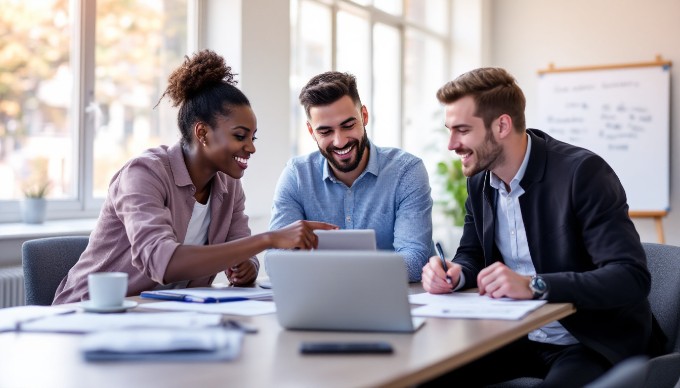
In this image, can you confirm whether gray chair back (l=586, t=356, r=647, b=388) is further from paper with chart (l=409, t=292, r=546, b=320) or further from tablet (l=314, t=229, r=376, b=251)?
tablet (l=314, t=229, r=376, b=251)

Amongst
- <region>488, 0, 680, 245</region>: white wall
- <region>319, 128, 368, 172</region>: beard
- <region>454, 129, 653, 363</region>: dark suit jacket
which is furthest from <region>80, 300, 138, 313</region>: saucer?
<region>488, 0, 680, 245</region>: white wall

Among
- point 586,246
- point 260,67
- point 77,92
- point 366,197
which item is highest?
point 260,67

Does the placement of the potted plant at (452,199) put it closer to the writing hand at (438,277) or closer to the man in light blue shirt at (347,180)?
the man in light blue shirt at (347,180)

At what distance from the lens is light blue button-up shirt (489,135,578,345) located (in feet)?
7.43

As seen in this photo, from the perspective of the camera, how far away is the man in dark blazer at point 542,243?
1960 millimetres

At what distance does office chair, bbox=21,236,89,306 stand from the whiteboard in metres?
4.55

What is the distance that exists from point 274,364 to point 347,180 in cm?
162

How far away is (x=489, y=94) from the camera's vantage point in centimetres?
231

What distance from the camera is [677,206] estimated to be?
602cm

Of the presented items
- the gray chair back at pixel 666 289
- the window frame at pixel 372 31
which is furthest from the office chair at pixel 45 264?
the window frame at pixel 372 31

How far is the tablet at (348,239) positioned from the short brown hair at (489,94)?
57 centimetres

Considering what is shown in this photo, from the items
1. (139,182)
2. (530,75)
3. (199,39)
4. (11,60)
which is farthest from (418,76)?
(139,182)

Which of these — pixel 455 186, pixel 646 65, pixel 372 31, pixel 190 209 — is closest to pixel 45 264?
pixel 190 209

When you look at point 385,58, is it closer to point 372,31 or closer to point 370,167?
point 372,31
